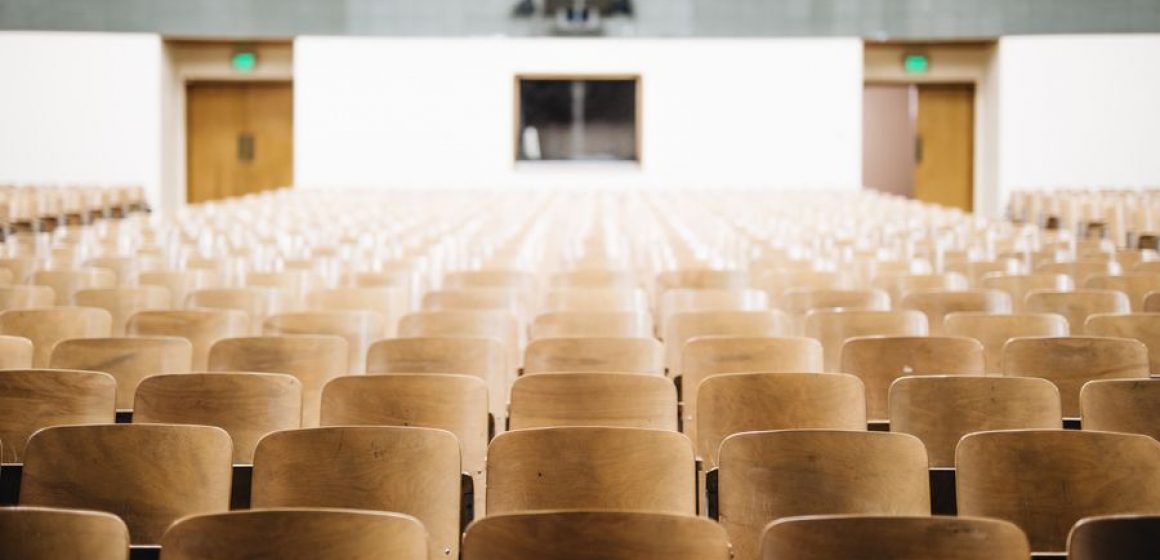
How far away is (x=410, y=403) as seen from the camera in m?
3.20

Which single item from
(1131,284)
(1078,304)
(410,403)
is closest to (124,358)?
(410,403)

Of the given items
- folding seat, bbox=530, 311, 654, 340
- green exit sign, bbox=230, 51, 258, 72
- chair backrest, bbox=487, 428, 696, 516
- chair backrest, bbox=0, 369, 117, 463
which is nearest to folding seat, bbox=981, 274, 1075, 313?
folding seat, bbox=530, 311, 654, 340

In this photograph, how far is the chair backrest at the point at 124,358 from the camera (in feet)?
12.6

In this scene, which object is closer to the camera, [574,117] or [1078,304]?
[1078,304]

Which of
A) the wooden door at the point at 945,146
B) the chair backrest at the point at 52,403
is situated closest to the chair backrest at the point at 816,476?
the chair backrest at the point at 52,403

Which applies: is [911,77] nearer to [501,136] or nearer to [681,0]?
[681,0]

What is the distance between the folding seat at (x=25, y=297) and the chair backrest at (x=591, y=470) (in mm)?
3245

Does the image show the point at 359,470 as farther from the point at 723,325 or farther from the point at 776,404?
the point at 723,325

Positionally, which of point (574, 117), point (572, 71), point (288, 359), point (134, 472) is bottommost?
point (134, 472)

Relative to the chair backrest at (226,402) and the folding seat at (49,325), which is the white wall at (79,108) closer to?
the folding seat at (49,325)

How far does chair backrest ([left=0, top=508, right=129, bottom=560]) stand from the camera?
2018 mm

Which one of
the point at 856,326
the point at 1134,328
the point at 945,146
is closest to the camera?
the point at 1134,328

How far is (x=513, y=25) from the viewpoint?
17.5 metres

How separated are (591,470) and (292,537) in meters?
0.78
